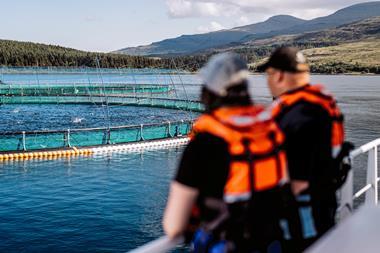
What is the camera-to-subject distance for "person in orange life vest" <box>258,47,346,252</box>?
2844mm

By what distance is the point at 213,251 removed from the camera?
8.31ft

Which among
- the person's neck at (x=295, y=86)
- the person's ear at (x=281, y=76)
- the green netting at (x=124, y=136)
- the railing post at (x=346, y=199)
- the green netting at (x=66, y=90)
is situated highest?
the person's ear at (x=281, y=76)

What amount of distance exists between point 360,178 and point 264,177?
32.6 metres

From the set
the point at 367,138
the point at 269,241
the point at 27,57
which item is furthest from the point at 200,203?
the point at 27,57

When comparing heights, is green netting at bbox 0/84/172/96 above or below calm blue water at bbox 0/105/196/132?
above

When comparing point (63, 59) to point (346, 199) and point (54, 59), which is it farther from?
point (346, 199)

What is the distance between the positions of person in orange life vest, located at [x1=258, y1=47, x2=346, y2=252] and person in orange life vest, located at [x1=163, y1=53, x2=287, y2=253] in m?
0.38

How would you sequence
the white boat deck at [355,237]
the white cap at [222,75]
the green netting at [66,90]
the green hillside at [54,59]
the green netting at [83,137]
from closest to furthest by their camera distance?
the white cap at [222,75] → the white boat deck at [355,237] → the green netting at [83,137] → the green netting at [66,90] → the green hillside at [54,59]

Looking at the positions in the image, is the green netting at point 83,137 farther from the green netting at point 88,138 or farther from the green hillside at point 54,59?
the green hillside at point 54,59

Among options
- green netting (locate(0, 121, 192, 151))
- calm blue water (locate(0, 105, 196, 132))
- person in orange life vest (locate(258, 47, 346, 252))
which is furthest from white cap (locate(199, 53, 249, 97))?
calm blue water (locate(0, 105, 196, 132))

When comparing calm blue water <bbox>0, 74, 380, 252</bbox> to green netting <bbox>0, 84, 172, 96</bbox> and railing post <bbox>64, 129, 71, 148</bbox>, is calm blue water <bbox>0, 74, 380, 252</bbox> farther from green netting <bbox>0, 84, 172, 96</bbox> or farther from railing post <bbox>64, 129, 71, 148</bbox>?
green netting <bbox>0, 84, 172, 96</bbox>

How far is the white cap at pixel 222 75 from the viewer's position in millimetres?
2377

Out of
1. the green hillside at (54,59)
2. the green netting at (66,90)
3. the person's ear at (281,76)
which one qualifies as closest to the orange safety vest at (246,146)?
the person's ear at (281,76)

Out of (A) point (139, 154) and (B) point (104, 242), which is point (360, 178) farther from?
(B) point (104, 242)
